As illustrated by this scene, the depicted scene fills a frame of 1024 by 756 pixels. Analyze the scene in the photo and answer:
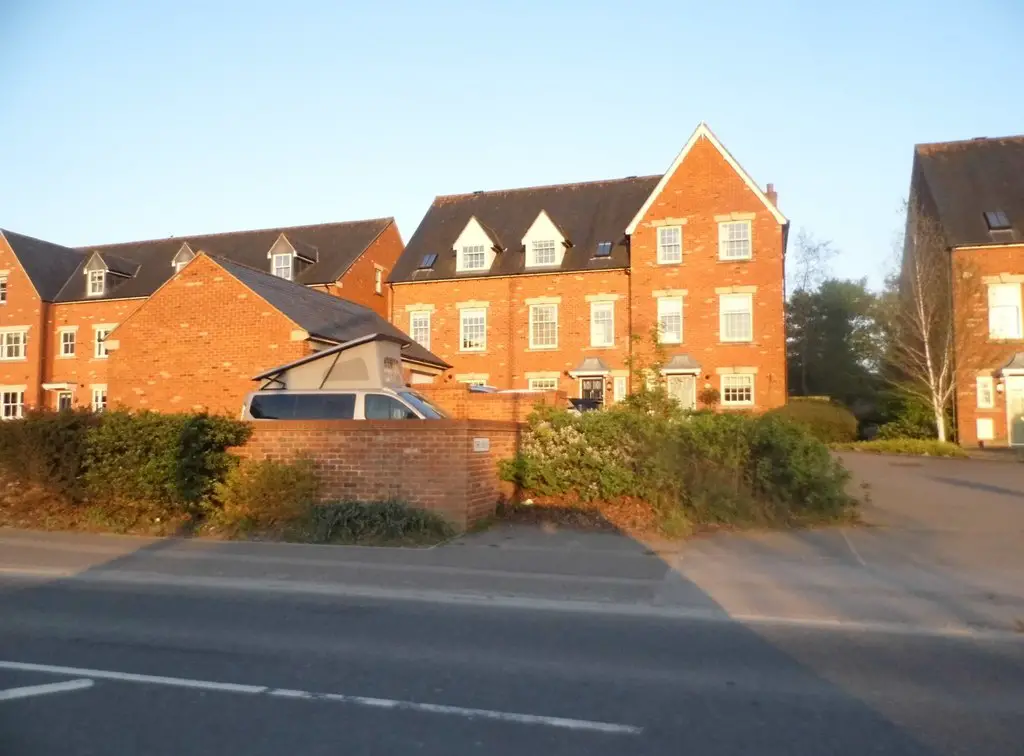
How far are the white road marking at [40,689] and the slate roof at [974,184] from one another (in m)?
32.8

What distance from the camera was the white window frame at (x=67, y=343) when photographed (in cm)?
4038

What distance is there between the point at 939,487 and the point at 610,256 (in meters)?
18.3

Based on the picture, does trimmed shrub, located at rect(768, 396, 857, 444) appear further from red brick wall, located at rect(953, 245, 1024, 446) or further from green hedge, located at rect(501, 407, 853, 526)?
green hedge, located at rect(501, 407, 853, 526)

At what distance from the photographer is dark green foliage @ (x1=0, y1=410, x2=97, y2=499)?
44.9 ft

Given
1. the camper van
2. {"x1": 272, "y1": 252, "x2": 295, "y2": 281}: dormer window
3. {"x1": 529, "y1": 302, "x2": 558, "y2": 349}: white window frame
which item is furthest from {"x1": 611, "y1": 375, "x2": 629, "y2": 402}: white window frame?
the camper van

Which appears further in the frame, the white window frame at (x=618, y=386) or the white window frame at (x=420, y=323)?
the white window frame at (x=420, y=323)

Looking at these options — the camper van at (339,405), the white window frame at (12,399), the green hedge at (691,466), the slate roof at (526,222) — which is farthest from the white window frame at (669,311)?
the white window frame at (12,399)

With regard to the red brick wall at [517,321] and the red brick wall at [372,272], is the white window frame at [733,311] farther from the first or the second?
the red brick wall at [372,272]

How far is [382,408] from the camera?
1409cm

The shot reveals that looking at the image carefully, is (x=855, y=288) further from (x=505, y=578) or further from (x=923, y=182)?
(x=505, y=578)

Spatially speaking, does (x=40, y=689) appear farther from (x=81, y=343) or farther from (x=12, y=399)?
(x=12, y=399)

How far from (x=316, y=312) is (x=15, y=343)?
2573cm

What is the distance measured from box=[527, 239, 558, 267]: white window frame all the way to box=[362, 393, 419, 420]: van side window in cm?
2181

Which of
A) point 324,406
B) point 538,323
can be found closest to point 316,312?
point 324,406
